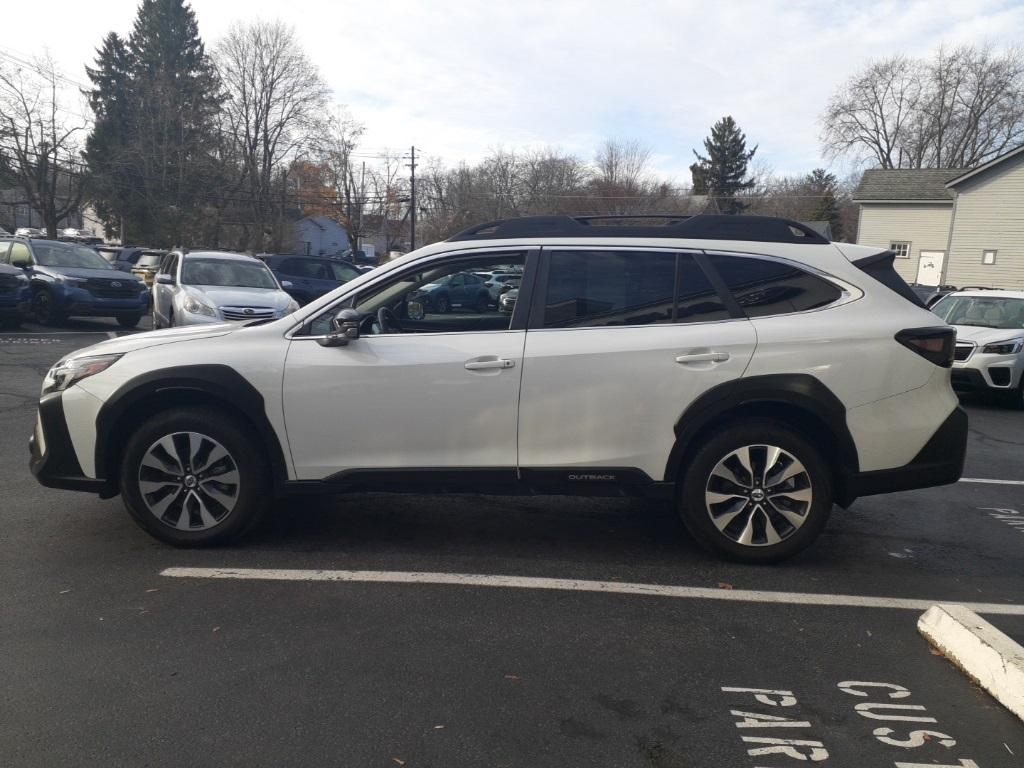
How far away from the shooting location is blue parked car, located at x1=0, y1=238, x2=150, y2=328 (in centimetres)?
1617

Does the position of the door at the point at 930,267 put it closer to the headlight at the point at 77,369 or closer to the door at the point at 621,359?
the door at the point at 621,359

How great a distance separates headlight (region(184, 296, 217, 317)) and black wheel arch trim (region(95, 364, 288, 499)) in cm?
823

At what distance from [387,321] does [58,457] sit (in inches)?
82.0

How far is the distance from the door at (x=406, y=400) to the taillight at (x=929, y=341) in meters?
2.15

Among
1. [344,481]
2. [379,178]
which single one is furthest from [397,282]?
[379,178]

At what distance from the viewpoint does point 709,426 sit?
4.51m

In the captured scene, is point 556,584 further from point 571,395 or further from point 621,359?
point 621,359

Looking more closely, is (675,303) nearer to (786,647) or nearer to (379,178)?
(786,647)

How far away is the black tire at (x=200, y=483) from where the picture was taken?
14.9 feet

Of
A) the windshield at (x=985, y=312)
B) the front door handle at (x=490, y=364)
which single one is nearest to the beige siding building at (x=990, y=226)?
the windshield at (x=985, y=312)

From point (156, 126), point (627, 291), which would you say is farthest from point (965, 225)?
point (156, 126)

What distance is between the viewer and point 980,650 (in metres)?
3.39

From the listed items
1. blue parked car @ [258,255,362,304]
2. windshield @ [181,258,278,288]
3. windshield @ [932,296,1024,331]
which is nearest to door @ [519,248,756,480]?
windshield @ [932,296,1024,331]

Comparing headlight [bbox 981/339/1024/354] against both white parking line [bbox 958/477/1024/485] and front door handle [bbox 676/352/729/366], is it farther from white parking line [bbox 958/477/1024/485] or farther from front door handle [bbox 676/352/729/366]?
front door handle [bbox 676/352/729/366]
